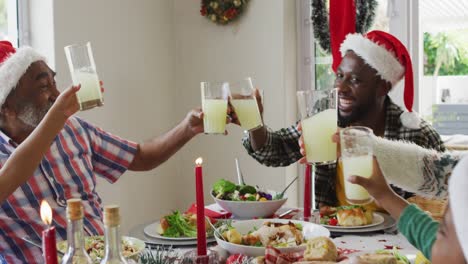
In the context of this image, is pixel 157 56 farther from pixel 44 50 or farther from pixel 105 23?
pixel 44 50

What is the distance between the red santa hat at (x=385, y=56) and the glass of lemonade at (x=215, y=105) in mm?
951

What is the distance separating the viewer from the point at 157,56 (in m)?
3.84

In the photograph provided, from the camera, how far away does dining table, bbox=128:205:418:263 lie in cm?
154

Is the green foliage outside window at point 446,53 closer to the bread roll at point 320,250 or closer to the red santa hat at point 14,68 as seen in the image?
the red santa hat at point 14,68

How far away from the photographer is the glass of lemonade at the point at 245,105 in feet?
6.05

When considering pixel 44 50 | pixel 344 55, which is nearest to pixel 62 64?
pixel 44 50

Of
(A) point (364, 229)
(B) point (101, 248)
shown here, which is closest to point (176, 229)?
(B) point (101, 248)

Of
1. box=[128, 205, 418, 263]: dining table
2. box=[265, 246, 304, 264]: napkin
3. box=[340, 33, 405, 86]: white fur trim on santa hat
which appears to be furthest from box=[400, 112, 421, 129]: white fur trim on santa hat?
box=[265, 246, 304, 264]: napkin

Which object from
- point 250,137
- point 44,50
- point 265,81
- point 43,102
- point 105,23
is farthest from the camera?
point 265,81

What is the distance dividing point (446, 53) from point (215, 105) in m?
A: 2.22

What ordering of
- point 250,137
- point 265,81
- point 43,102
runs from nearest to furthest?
point 43,102, point 250,137, point 265,81

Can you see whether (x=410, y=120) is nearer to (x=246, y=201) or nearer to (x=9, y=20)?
(x=246, y=201)

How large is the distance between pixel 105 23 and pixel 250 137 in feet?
4.41

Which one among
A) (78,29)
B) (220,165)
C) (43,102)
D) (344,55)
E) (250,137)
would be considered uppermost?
(78,29)
